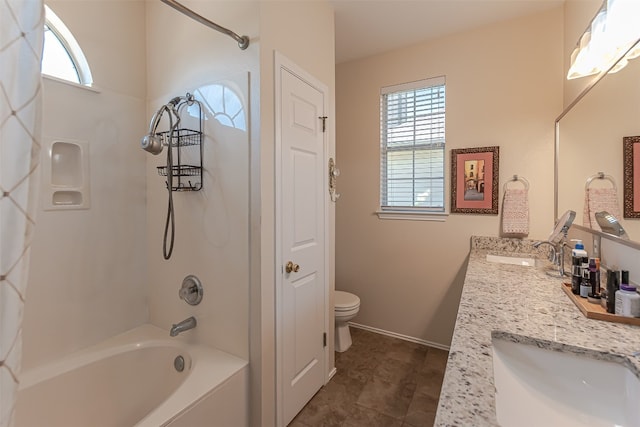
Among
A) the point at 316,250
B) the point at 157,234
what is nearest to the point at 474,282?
the point at 316,250

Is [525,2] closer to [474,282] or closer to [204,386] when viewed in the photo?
[474,282]

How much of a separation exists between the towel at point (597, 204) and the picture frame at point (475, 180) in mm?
785

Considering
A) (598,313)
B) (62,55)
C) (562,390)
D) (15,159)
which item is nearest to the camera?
(15,159)

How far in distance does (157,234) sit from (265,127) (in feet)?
3.64

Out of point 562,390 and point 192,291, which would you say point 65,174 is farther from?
point 562,390

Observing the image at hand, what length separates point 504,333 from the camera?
0.93 metres

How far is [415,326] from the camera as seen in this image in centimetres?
268

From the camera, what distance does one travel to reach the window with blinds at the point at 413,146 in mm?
2571

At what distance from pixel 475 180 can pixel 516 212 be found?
0.39m

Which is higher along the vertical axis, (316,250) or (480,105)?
(480,105)

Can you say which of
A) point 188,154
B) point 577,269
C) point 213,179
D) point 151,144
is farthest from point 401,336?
point 151,144

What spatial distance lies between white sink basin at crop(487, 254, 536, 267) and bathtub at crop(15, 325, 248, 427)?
1.81 meters

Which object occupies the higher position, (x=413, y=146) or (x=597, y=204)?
(x=413, y=146)

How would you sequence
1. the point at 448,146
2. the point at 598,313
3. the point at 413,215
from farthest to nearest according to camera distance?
the point at 413,215, the point at 448,146, the point at 598,313
